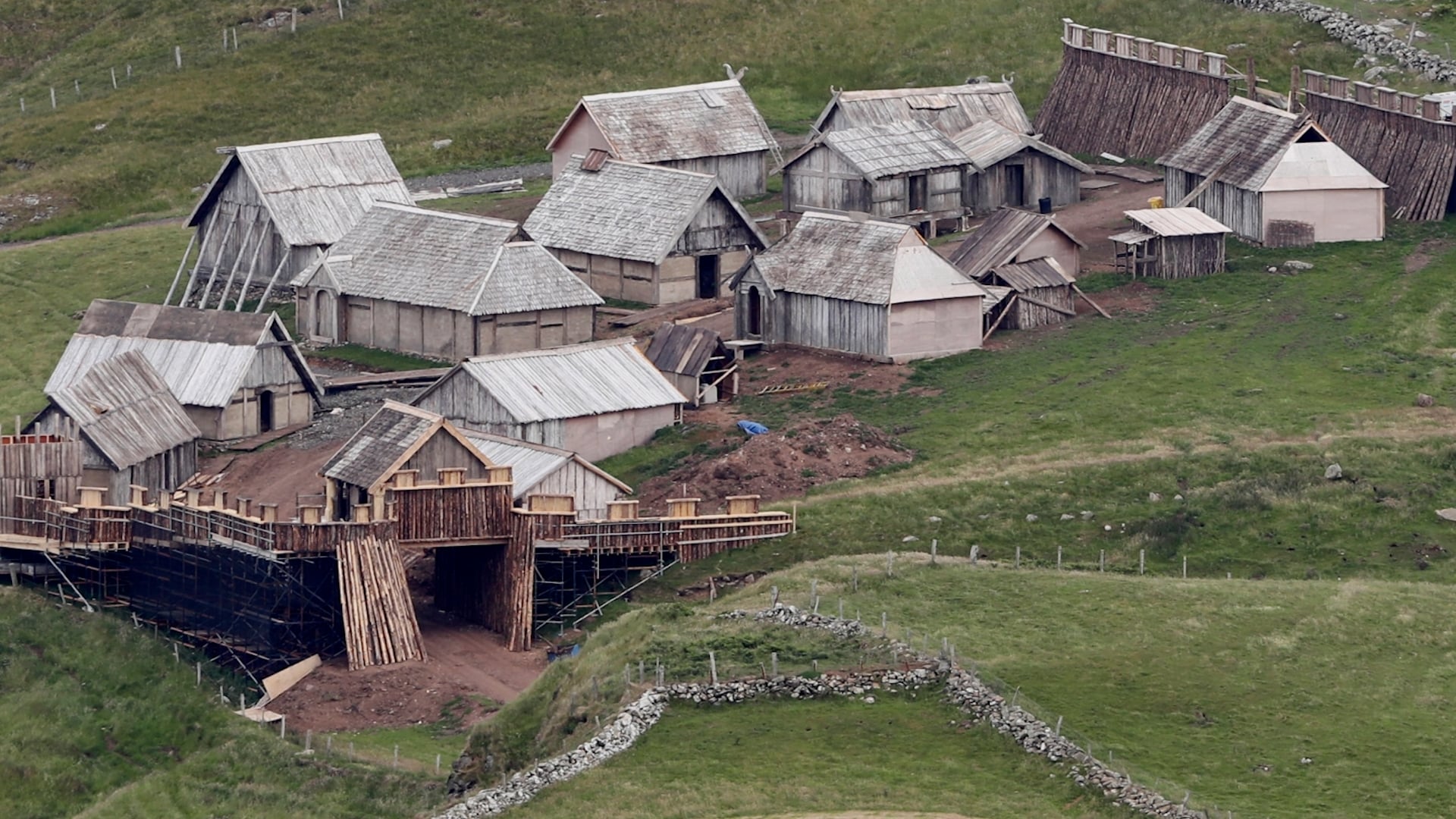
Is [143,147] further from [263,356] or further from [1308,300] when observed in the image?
[1308,300]

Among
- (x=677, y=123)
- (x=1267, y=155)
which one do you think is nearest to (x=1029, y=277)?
(x=1267, y=155)

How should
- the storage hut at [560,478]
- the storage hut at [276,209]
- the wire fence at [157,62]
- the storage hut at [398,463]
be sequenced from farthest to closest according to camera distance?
the wire fence at [157,62] < the storage hut at [276,209] < the storage hut at [560,478] < the storage hut at [398,463]

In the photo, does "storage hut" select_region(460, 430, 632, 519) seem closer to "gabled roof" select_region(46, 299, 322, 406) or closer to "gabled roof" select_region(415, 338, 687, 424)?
"gabled roof" select_region(415, 338, 687, 424)

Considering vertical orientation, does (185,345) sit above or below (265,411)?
above

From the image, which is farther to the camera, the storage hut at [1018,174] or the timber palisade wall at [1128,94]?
the timber palisade wall at [1128,94]

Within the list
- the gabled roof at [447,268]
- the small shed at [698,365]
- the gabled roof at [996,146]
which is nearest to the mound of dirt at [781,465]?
the small shed at [698,365]

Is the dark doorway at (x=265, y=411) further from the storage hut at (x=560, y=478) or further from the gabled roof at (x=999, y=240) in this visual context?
the gabled roof at (x=999, y=240)

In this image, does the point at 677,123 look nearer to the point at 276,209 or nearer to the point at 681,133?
the point at 681,133
